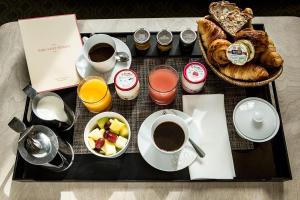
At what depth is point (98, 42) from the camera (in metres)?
1.19

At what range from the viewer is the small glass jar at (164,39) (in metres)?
1.22

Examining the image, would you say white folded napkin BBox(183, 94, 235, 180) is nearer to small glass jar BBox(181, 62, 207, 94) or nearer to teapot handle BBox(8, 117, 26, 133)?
small glass jar BBox(181, 62, 207, 94)

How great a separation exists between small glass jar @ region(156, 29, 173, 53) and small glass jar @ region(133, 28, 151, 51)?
0.04 m

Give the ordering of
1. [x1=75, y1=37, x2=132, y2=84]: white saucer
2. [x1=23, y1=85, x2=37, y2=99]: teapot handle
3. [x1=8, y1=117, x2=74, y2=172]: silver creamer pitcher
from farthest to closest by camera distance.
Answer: [x1=75, y1=37, x2=132, y2=84]: white saucer, [x1=23, y1=85, x2=37, y2=99]: teapot handle, [x1=8, y1=117, x2=74, y2=172]: silver creamer pitcher

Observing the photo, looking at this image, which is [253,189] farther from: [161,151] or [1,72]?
[1,72]

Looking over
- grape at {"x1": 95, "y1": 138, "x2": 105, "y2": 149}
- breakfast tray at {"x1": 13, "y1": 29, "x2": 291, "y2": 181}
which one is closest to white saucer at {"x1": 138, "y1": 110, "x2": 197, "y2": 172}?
breakfast tray at {"x1": 13, "y1": 29, "x2": 291, "y2": 181}

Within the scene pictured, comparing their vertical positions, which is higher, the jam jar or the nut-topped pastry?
the nut-topped pastry

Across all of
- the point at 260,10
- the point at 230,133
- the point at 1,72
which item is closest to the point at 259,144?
the point at 230,133

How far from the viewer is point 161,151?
3.36ft

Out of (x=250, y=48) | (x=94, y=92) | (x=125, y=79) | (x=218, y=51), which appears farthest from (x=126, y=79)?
(x=250, y=48)

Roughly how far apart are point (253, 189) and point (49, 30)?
3.22ft

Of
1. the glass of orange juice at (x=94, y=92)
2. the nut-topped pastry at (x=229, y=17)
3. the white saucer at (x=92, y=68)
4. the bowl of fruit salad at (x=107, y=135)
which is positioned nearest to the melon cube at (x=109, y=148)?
the bowl of fruit salad at (x=107, y=135)

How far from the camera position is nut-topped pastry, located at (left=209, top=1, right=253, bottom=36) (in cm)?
114

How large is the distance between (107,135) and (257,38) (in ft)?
2.02
